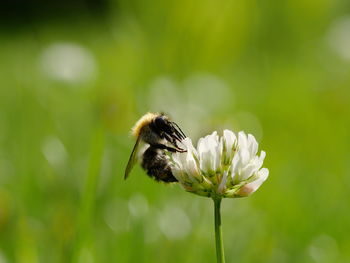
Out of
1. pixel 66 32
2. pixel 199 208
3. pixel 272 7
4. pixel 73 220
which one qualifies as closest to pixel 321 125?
pixel 199 208

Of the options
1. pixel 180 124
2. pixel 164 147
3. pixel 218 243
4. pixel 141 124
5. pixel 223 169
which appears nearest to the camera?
pixel 218 243

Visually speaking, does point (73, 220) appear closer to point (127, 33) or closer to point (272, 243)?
point (272, 243)

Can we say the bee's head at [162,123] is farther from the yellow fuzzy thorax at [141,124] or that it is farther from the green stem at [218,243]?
the green stem at [218,243]

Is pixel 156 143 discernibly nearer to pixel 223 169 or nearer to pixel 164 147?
pixel 164 147

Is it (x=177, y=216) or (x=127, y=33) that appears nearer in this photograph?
(x=177, y=216)

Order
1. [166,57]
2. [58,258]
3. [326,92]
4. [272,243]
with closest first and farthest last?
1. [58,258]
2. [272,243]
3. [326,92]
4. [166,57]

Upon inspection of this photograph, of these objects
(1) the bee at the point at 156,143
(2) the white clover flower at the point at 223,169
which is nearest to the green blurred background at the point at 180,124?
(1) the bee at the point at 156,143

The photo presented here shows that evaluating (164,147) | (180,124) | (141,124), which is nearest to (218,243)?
(164,147)
